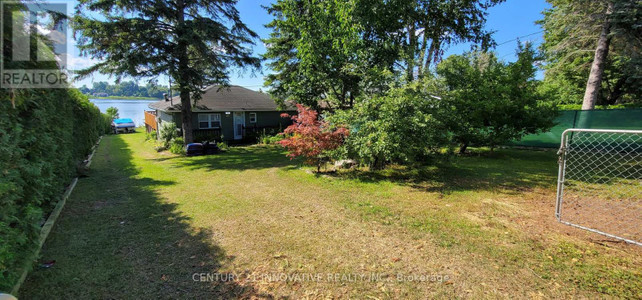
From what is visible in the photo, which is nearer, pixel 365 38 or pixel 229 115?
pixel 365 38

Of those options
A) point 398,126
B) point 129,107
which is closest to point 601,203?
point 398,126

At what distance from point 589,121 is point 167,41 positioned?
19.5 metres

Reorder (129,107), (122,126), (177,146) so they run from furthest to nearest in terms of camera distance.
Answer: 1. (129,107)
2. (122,126)
3. (177,146)

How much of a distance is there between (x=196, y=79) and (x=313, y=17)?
6305 mm

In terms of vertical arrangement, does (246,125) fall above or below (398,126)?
above

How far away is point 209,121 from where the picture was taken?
55.2 feet

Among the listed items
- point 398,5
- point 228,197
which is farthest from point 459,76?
point 228,197

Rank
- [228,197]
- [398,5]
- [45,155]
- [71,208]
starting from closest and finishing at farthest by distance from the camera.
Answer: [45,155] → [71,208] → [228,197] → [398,5]

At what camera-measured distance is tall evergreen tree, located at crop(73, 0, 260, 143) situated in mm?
10562

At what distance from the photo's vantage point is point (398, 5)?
9312 mm

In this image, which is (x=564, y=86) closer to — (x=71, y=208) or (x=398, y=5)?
(x=398, y=5)

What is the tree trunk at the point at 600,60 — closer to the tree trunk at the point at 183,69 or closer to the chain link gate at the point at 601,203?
the chain link gate at the point at 601,203

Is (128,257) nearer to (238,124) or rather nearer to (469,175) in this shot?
(469,175)

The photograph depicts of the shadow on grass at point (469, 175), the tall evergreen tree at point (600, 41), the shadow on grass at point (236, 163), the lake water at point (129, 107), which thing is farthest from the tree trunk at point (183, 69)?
the lake water at point (129, 107)
